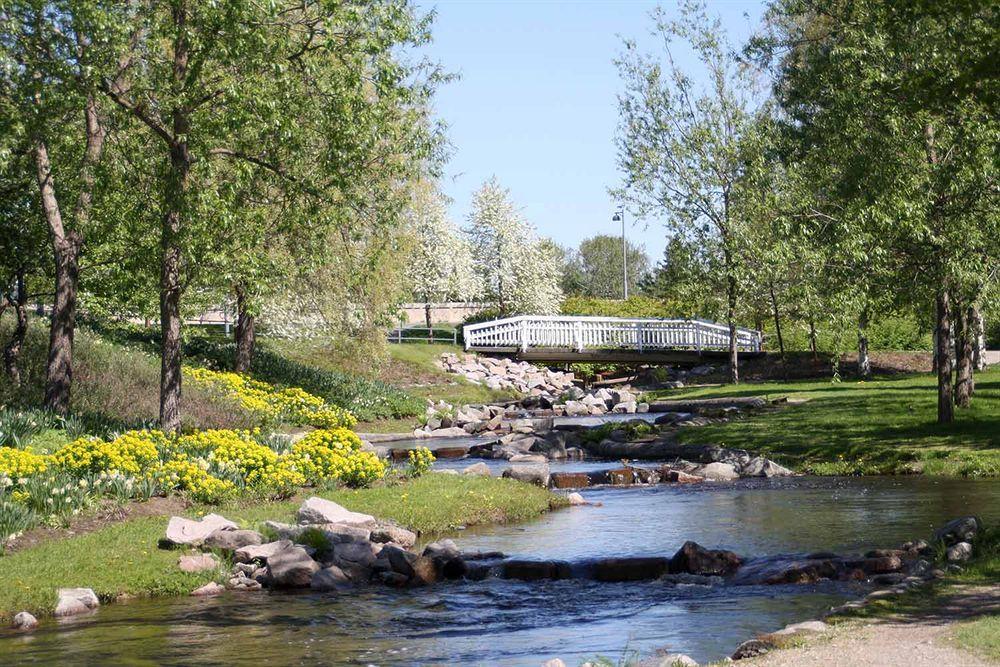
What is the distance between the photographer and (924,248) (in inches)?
760

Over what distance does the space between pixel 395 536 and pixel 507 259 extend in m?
51.8

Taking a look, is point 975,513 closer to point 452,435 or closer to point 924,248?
point 924,248

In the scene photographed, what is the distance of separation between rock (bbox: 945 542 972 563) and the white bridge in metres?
33.7

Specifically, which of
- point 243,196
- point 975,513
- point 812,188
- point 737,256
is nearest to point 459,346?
point 737,256

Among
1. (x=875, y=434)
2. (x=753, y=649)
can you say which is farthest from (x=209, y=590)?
Result: (x=875, y=434)

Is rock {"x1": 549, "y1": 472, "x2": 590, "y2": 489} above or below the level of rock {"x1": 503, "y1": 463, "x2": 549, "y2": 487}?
below

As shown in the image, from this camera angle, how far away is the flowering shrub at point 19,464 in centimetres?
1395

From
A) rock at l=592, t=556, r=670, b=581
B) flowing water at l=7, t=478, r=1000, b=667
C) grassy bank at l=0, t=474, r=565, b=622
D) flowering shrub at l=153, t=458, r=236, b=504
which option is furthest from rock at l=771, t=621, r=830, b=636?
flowering shrub at l=153, t=458, r=236, b=504

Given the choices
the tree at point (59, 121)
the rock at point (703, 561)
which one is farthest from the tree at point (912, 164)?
the tree at point (59, 121)

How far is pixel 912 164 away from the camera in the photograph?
2002 centimetres

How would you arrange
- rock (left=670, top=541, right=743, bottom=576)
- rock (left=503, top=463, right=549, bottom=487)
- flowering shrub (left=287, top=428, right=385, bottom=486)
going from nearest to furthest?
rock (left=670, top=541, right=743, bottom=576)
flowering shrub (left=287, top=428, right=385, bottom=486)
rock (left=503, top=463, right=549, bottom=487)

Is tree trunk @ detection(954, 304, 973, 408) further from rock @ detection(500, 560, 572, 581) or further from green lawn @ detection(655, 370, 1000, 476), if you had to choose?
rock @ detection(500, 560, 572, 581)

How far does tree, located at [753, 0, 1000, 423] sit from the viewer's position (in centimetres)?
1836

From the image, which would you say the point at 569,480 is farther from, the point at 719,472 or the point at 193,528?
the point at 193,528
